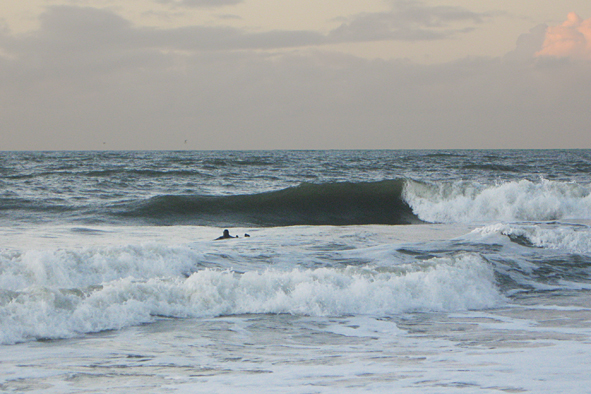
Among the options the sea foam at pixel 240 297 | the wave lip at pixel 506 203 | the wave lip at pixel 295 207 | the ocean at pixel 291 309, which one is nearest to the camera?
the ocean at pixel 291 309

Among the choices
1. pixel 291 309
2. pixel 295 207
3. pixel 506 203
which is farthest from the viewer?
pixel 295 207

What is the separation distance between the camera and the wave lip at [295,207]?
55.0 ft

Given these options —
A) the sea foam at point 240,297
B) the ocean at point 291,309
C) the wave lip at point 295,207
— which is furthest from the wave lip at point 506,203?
the sea foam at point 240,297

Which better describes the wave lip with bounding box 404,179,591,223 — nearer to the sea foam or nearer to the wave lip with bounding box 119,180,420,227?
the wave lip with bounding box 119,180,420,227

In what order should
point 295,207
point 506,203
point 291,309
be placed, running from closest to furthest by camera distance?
point 291,309 < point 506,203 < point 295,207

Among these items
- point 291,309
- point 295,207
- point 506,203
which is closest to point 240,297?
point 291,309

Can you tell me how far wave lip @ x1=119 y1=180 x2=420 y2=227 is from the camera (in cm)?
1675

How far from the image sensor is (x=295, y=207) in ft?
65.1

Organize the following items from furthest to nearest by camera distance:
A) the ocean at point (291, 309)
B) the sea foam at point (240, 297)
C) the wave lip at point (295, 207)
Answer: the wave lip at point (295, 207)
the sea foam at point (240, 297)
the ocean at point (291, 309)

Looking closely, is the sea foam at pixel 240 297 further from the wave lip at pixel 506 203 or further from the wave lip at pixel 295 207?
the wave lip at pixel 506 203

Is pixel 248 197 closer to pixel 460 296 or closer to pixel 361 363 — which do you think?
pixel 460 296

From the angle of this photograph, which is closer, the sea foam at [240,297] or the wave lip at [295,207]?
the sea foam at [240,297]

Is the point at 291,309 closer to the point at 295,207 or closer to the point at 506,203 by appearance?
the point at 295,207

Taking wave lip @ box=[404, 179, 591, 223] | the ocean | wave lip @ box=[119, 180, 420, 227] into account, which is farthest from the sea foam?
wave lip @ box=[404, 179, 591, 223]
